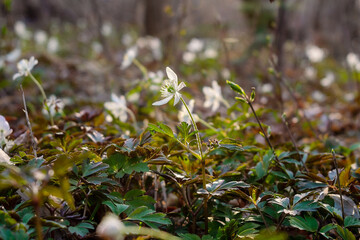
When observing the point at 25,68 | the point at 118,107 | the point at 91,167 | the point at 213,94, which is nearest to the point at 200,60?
the point at 213,94

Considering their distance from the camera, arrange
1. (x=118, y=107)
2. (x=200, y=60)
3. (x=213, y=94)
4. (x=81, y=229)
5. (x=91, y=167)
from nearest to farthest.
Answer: (x=81, y=229) → (x=91, y=167) → (x=118, y=107) → (x=213, y=94) → (x=200, y=60)

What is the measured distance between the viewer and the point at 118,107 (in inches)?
77.7

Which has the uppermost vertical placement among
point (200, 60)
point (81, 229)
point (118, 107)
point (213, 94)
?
point (200, 60)

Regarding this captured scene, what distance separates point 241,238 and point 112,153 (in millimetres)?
569

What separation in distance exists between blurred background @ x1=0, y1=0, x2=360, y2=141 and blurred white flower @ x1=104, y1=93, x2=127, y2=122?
0.25m

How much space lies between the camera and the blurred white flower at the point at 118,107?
1.95 m

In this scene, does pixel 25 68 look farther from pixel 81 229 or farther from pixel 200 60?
pixel 200 60

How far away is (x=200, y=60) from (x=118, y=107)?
4.57 m

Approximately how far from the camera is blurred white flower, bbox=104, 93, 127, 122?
6.39ft

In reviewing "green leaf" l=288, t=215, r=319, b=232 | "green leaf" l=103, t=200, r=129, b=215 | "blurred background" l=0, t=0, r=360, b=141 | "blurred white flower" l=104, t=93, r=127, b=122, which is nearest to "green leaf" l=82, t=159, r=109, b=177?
"green leaf" l=103, t=200, r=129, b=215

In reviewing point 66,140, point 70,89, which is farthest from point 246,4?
point 66,140

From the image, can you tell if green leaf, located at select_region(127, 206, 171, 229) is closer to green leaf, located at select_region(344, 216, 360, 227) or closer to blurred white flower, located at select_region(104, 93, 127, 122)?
green leaf, located at select_region(344, 216, 360, 227)

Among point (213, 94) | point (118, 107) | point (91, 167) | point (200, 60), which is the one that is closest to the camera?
point (91, 167)

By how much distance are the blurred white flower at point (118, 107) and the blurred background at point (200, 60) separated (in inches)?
9.9
